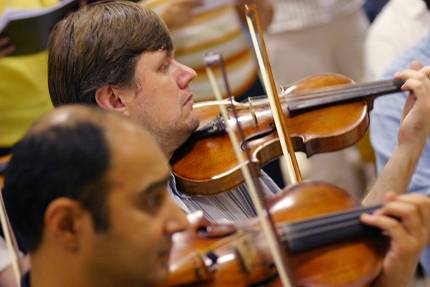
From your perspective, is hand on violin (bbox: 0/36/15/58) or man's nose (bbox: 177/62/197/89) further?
hand on violin (bbox: 0/36/15/58)

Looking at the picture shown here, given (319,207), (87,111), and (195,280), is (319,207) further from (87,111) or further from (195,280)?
(87,111)

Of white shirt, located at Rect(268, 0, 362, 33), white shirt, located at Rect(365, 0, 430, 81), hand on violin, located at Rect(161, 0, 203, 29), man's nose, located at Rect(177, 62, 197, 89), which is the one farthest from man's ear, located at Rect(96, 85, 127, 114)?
white shirt, located at Rect(268, 0, 362, 33)

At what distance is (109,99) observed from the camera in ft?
5.15

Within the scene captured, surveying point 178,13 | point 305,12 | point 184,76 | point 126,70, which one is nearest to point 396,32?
point 305,12

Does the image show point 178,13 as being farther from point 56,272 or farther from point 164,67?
point 56,272

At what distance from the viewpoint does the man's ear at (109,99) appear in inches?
61.4

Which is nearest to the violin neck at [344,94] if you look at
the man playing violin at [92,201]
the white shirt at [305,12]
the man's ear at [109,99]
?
the man's ear at [109,99]

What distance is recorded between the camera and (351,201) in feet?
4.10

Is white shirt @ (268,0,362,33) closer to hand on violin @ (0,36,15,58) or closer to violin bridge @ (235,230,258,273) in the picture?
hand on violin @ (0,36,15,58)

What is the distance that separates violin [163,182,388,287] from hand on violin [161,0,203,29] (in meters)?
1.13

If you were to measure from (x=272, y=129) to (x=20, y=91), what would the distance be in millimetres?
713

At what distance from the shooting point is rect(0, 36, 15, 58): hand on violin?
1.89 meters

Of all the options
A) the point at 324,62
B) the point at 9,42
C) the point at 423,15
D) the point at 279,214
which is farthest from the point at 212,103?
the point at 324,62

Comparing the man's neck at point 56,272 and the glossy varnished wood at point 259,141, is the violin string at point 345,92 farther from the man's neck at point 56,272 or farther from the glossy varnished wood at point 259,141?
the man's neck at point 56,272
